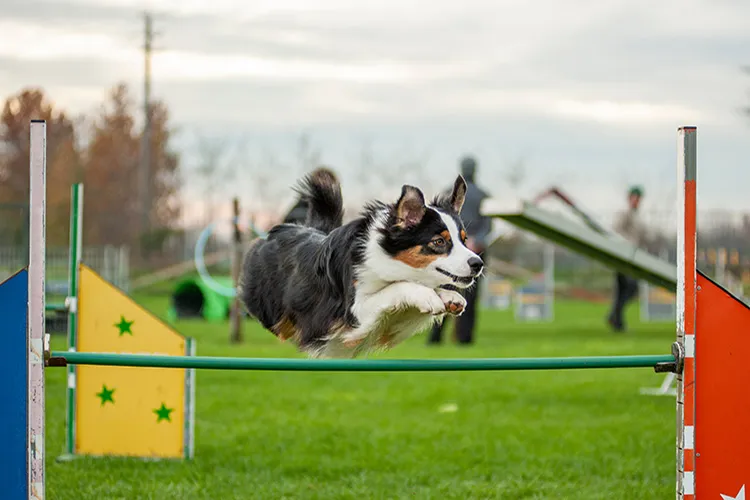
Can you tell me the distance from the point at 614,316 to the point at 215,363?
12.9 m

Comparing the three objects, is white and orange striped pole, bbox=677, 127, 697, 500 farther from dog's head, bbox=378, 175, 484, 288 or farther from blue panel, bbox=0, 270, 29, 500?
blue panel, bbox=0, 270, 29, 500

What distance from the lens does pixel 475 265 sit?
3.28m

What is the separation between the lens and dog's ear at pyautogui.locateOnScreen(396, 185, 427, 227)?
3369 mm

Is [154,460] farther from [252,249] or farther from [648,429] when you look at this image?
[648,429]

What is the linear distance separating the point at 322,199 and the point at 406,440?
2.86 m

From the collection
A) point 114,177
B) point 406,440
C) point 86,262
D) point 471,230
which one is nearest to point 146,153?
point 114,177

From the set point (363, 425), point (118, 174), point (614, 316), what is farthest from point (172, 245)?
point (363, 425)

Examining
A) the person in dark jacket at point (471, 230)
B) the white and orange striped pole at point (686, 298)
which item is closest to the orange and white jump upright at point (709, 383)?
the white and orange striped pole at point (686, 298)

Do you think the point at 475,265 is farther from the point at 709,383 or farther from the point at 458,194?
the point at 709,383

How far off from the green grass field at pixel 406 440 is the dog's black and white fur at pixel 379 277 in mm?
1735

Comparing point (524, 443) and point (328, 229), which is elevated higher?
point (328, 229)

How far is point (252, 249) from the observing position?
4.58 metres

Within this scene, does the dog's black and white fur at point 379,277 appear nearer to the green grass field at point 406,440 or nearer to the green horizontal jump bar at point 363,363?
the green horizontal jump bar at point 363,363

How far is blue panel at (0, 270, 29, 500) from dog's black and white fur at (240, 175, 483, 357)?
1025 mm
